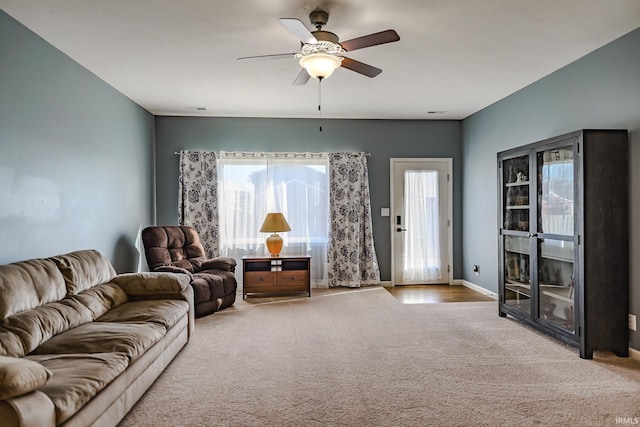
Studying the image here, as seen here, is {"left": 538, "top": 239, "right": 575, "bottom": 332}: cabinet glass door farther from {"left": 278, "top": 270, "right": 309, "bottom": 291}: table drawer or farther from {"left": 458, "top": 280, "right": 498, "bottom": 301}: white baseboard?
{"left": 278, "top": 270, "right": 309, "bottom": 291}: table drawer

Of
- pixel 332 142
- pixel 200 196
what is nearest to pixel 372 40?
pixel 332 142

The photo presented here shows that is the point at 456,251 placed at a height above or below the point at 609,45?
below

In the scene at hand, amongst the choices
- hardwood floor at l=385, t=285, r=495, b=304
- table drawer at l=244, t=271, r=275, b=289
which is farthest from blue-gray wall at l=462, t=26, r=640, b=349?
table drawer at l=244, t=271, r=275, b=289

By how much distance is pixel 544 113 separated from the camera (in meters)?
4.34

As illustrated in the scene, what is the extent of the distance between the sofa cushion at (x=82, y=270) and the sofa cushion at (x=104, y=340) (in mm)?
414

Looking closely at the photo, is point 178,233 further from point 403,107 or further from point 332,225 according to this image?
point 403,107

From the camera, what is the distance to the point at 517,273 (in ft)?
13.9

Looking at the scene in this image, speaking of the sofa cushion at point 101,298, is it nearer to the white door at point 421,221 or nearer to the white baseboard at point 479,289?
the white door at point 421,221

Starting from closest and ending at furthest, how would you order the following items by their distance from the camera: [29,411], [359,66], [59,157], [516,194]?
[29,411]
[359,66]
[59,157]
[516,194]

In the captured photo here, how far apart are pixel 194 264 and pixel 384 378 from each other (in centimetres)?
319

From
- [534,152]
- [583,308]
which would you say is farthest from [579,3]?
[583,308]

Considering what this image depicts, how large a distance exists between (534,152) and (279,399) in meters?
3.18

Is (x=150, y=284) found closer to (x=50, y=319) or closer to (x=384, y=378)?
(x=50, y=319)

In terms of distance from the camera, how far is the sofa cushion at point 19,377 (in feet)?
5.11
